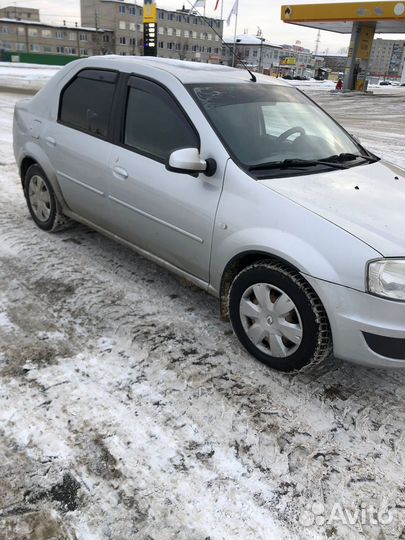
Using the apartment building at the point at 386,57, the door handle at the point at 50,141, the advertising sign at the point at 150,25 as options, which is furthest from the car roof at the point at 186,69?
the apartment building at the point at 386,57

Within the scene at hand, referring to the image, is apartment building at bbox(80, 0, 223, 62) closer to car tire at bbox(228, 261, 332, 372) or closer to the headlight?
car tire at bbox(228, 261, 332, 372)

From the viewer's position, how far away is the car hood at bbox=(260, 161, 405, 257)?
2.47 meters

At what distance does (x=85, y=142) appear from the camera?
395 centimetres

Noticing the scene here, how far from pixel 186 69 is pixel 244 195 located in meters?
1.36

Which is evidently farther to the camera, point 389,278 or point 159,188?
point 159,188

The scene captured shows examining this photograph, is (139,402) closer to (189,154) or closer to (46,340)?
(46,340)

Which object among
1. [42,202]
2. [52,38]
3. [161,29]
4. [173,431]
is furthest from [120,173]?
[161,29]

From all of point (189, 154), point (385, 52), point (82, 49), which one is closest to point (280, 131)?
point (189, 154)

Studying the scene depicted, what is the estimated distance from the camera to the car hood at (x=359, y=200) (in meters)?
2.47

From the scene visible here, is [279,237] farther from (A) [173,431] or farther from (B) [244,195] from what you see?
(A) [173,431]

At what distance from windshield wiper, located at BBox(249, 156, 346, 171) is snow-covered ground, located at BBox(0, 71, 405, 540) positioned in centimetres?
115

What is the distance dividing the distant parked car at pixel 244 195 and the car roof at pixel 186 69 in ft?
0.05

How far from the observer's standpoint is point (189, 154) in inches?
116

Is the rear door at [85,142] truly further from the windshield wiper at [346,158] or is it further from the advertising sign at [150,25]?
the advertising sign at [150,25]
